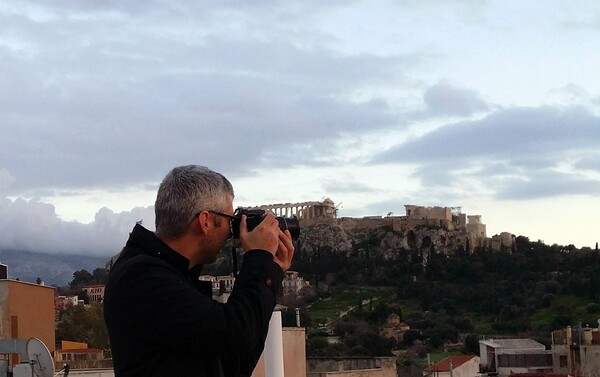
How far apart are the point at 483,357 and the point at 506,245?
5930 cm

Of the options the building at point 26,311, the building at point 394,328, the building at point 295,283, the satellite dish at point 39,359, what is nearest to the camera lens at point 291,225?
the satellite dish at point 39,359

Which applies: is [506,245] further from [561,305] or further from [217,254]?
[217,254]

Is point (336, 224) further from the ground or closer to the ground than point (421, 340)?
further from the ground

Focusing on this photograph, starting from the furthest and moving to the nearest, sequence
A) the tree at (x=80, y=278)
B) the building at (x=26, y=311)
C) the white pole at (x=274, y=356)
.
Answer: the tree at (x=80, y=278)
the building at (x=26, y=311)
the white pole at (x=274, y=356)

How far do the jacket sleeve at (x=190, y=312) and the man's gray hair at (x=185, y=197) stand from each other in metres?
0.10

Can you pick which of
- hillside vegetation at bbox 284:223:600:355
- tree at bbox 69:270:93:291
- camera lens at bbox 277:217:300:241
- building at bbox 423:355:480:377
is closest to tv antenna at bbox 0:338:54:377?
camera lens at bbox 277:217:300:241

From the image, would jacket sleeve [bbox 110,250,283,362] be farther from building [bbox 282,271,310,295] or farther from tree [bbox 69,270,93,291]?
building [bbox 282,271,310,295]

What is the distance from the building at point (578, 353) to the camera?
118ft

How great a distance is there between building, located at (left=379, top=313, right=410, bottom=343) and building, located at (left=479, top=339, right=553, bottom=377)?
18021 millimetres

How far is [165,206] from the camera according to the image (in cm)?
258

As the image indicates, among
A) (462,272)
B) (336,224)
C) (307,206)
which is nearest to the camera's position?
(462,272)

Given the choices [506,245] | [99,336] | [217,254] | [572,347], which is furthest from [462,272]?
[217,254]

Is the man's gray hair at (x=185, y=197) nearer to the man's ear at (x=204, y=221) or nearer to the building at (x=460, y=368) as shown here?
the man's ear at (x=204, y=221)

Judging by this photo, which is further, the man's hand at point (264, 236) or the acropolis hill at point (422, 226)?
the acropolis hill at point (422, 226)
